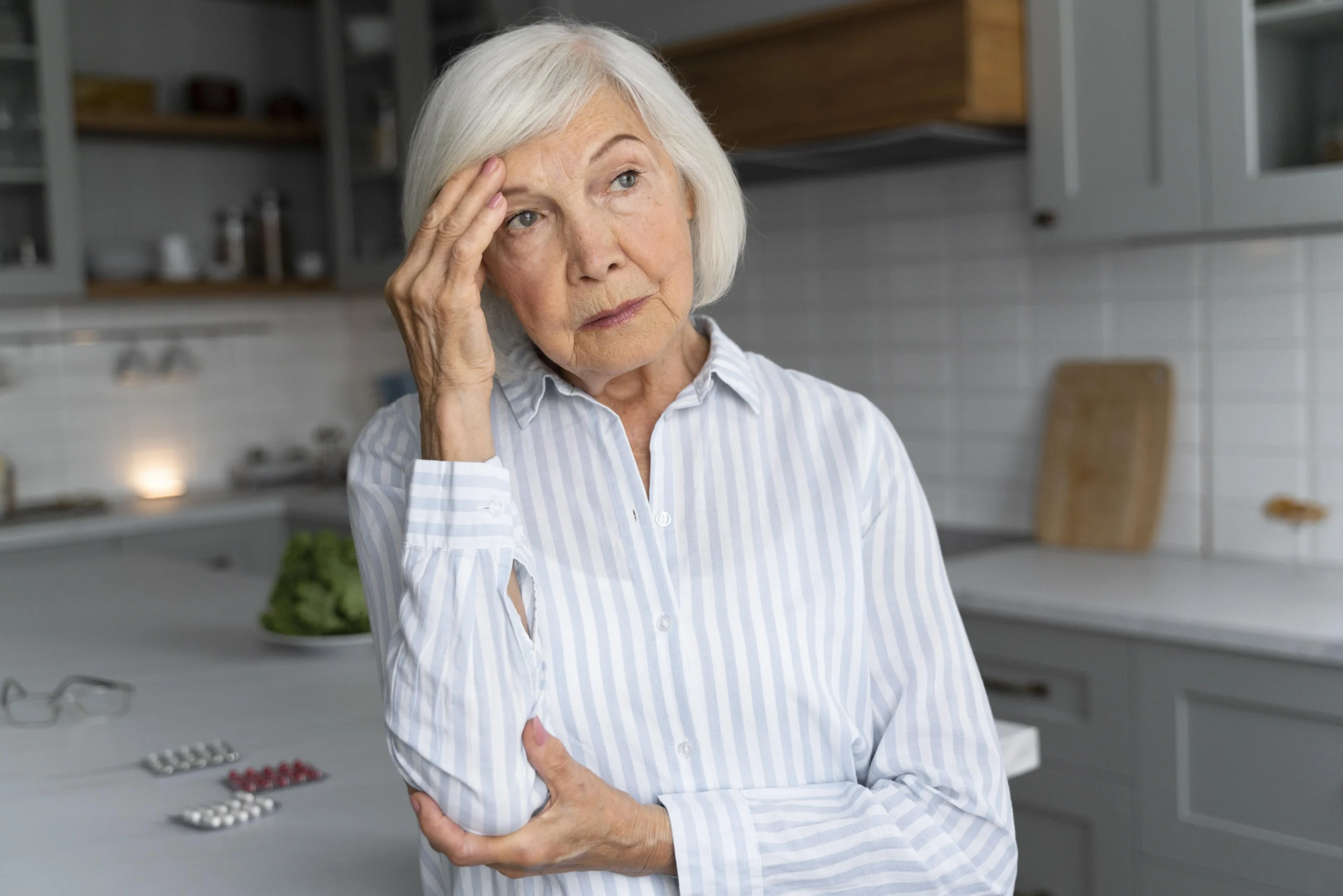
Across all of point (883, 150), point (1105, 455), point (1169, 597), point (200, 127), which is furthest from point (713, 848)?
point (200, 127)

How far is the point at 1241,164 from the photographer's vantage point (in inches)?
90.2

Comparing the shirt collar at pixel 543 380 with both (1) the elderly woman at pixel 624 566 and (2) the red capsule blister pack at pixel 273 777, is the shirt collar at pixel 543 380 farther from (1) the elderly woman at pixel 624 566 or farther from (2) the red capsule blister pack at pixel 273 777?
(2) the red capsule blister pack at pixel 273 777

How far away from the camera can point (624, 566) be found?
1117 millimetres

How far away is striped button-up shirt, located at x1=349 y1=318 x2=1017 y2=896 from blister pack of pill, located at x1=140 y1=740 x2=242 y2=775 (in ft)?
1.64

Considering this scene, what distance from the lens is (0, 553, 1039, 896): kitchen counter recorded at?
1.20 meters

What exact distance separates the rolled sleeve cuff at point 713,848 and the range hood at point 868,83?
6.04 ft

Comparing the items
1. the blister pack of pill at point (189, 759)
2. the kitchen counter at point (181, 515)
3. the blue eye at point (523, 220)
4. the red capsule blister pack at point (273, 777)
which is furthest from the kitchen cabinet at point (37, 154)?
the blue eye at point (523, 220)

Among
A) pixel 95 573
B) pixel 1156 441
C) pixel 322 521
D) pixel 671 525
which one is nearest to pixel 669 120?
pixel 671 525

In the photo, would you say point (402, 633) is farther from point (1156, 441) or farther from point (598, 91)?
point (1156, 441)

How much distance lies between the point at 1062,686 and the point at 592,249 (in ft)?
5.31

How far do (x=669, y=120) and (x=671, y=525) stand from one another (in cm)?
36

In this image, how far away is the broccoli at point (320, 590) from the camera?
195 centimetres

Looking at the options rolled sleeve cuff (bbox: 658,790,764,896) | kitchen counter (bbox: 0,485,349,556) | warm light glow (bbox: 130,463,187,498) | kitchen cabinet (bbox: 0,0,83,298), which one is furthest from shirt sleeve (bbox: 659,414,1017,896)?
warm light glow (bbox: 130,463,187,498)

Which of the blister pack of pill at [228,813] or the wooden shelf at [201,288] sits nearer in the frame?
the blister pack of pill at [228,813]
